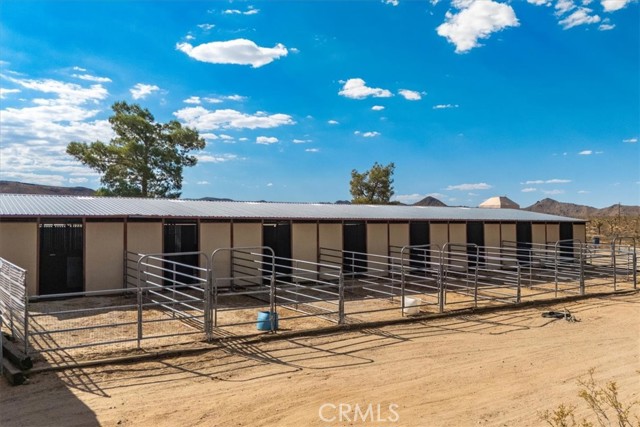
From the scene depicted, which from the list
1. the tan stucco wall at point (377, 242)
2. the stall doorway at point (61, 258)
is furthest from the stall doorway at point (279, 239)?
the stall doorway at point (61, 258)

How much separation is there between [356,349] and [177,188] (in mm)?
28108

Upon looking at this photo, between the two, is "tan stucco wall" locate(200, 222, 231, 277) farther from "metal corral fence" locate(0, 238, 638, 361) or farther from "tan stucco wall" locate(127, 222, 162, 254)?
"tan stucco wall" locate(127, 222, 162, 254)

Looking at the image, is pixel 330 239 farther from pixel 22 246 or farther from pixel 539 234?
pixel 539 234

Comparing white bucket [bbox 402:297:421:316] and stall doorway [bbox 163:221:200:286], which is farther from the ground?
stall doorway [bbox 163:221:200:286]

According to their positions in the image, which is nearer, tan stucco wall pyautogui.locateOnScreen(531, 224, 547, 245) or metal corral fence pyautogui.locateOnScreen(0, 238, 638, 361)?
metal corral fence pyautogui.locateOnScreen(0, 238, 638, 361)

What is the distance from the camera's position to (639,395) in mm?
6066

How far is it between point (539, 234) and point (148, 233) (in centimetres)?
1824

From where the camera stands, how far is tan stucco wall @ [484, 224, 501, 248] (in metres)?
20.9

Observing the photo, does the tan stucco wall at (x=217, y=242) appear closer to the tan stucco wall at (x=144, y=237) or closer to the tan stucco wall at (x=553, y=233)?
the tan stucco wall at (x=144, y=237)

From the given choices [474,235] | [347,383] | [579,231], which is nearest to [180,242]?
[347,383]

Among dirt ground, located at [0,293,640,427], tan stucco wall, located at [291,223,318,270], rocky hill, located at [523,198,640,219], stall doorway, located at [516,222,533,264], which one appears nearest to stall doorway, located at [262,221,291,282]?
tan stucco wall, located at [291,223,318,270]

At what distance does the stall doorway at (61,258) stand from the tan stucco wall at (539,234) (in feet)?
63.8

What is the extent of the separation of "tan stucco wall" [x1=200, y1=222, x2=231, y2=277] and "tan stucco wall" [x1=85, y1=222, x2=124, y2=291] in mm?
2337

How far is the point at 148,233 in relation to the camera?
13539 mm
